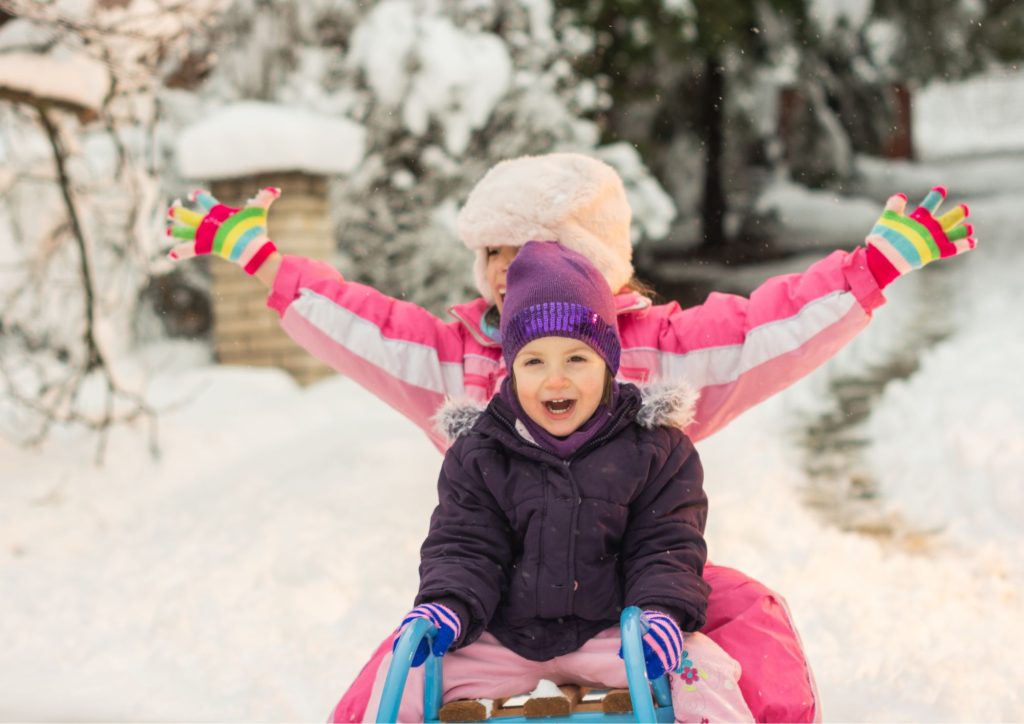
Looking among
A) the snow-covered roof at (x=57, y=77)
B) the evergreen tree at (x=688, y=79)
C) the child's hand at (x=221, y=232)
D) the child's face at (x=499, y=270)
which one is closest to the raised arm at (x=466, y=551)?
the child's face at (x=499, y=270)

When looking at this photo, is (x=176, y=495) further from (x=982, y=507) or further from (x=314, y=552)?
Answer: (x=982, y=507)

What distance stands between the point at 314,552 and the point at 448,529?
8.20ft

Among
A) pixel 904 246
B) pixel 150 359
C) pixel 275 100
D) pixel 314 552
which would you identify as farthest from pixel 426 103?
pixel 904 246

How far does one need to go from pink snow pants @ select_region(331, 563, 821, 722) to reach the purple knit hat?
571 millimetres

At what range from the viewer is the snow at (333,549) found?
137 inches

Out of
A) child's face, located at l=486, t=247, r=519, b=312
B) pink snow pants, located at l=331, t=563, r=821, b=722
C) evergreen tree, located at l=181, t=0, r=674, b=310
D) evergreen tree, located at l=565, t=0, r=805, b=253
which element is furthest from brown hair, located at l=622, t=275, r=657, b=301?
evergreen tree, located at l=565, t=0, r=805, b=253

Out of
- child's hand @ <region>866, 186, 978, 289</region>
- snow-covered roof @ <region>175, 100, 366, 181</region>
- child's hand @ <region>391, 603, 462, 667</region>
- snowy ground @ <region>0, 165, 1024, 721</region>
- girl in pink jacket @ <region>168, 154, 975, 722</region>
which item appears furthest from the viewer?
snow-covered roof @ <region>175, 100, 366, 181</region>

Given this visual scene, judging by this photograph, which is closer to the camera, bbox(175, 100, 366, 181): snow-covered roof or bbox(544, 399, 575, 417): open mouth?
bbox(544, 399, 575, 417): open mouth

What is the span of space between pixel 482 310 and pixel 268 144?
5.16 meters

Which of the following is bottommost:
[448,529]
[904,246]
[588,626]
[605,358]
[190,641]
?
[190,641]

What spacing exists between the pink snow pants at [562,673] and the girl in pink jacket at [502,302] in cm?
41

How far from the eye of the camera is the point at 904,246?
2.56 m

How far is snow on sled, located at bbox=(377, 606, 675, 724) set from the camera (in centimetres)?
194

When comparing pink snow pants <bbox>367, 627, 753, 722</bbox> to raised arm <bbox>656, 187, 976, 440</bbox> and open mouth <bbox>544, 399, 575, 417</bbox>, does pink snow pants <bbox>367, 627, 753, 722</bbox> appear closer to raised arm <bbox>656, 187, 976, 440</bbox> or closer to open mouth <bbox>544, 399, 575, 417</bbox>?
open mouth <bbox>544, 399, 575, 417</bbox>
